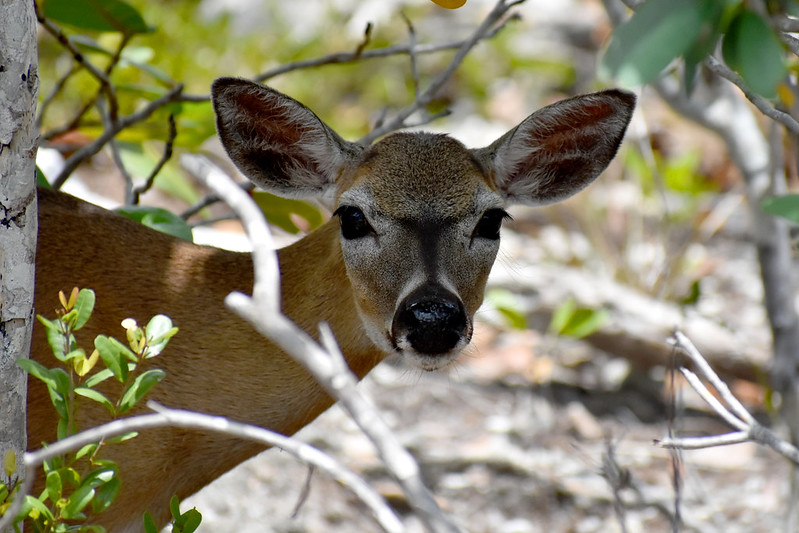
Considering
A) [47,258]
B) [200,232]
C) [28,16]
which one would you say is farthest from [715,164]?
[28,16]

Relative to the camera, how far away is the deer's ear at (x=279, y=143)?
333 centimetres

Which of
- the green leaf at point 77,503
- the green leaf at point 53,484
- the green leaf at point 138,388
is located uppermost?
the green leaf at point 138,388

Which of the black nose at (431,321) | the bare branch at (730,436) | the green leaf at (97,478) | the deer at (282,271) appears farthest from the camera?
the deer at (282,271)

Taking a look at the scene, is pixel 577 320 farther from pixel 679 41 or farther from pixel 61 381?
pixel 679 41

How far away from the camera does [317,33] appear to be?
32.0 ft

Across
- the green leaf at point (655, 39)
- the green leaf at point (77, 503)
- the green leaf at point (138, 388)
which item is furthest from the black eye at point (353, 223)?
the green leaf at point (655, 39)

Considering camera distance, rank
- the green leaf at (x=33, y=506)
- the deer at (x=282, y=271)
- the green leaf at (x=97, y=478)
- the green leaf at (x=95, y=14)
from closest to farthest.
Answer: the green leaf at (x=33, y=506) < the green leaf at (x=97, y=478) < the deer at (x=282, y=271) < the green leaf at (x=95, y=14)

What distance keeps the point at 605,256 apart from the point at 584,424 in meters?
1.70

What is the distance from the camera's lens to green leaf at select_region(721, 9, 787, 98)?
5.66ft

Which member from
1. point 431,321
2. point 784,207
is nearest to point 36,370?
point 431,321

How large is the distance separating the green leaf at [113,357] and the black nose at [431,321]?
951mm

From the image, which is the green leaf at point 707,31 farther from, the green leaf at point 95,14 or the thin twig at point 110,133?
the green leaf at point 95,14

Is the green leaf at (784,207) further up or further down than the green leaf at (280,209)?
further up

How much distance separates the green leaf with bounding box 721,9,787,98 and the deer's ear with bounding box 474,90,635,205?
1559 mm
